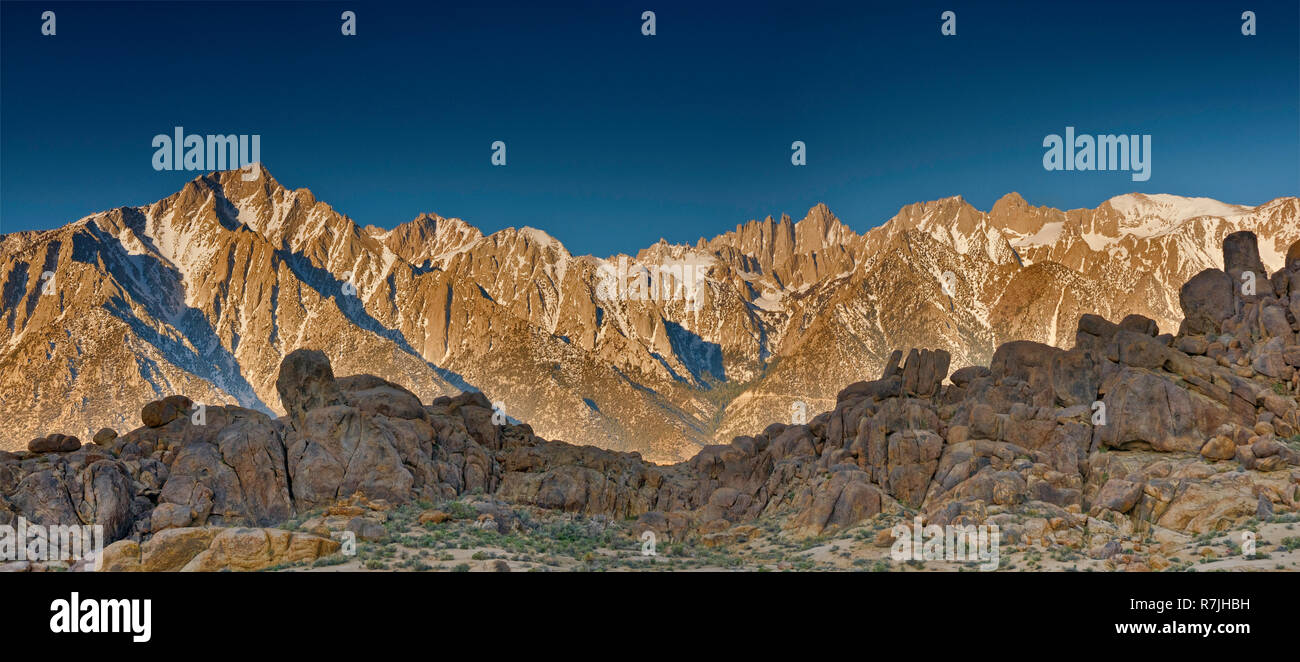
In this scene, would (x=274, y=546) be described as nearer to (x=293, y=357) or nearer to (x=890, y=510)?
(x=293, y=357)
